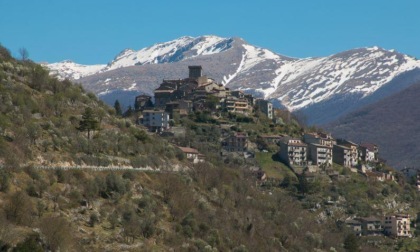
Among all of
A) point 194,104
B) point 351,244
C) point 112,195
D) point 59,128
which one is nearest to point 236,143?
point 194,104

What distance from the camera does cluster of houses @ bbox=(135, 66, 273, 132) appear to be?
13625 cm

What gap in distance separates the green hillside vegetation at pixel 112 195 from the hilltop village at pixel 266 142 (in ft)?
12.0

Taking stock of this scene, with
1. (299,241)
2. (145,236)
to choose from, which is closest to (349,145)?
(299,241)

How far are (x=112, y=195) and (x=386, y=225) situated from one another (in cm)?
5389

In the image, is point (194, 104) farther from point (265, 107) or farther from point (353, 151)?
point (353, 151)

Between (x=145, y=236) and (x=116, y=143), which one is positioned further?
(x=116, y=143)

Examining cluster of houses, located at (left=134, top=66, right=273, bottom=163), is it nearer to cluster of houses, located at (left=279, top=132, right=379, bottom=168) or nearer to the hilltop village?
the hilltop village

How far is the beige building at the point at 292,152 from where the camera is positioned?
423 ft

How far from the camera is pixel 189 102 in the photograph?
477 ft

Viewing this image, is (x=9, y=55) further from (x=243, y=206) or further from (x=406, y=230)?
(x=406, y=230)

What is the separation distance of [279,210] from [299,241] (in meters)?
7.76

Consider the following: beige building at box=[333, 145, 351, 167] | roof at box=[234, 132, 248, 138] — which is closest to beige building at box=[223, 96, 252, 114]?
roof at box=[234, 132, 248, 138]

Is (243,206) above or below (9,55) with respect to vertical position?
below

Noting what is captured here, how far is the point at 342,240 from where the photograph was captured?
329 ft
